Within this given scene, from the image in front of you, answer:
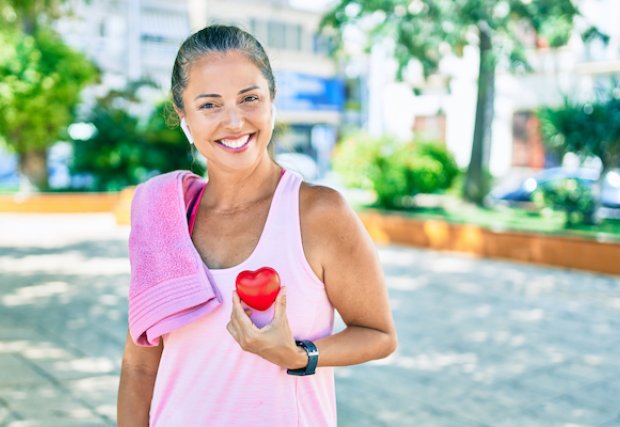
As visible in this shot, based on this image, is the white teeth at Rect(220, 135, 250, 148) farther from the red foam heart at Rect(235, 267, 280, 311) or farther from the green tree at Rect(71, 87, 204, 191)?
the green tree at Rect(71, 87, 204, 191)

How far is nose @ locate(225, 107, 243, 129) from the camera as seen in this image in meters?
1.69

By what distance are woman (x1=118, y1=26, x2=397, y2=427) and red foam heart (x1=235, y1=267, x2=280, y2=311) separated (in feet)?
0.12

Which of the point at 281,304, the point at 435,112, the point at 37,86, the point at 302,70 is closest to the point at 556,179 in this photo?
the point at 435,112

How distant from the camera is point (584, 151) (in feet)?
38.6

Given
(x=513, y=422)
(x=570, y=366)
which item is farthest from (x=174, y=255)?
(x=570, y=366)

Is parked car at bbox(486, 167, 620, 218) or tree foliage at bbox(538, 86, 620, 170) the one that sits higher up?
tree foliage at bbox(538, 86, 620, 170)

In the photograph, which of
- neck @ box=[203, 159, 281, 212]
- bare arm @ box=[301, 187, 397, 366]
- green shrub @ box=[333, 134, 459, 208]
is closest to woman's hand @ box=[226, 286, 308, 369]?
bare arm @ box=[301, 187, 397, 366]

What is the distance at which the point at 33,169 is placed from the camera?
18.3 m

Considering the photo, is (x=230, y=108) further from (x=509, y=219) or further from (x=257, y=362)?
(x=509, y=219)

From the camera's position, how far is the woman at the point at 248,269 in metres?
1.66

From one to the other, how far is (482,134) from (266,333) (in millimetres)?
14512

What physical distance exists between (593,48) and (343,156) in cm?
1150

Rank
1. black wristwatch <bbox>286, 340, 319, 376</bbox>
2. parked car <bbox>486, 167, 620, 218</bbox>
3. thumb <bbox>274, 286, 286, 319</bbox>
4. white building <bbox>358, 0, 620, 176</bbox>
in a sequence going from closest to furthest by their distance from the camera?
1. thumb <bbox>274, 286, 286, 319</bbox>
2. black wristwatch <bbox>286, 340, 319, 376</bbox>
3. parked car <bbox>486, 167, 620, 218</bbox>
4. white building <bbox>358, 0, 620, 176</bbox>

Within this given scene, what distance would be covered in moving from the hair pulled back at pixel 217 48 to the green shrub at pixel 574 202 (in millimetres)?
11159
